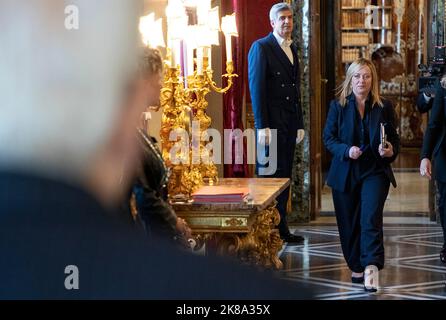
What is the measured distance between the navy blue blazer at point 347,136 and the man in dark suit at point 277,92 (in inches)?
44.0

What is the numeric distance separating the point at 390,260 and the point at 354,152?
55.8 inches

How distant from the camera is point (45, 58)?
140 cm

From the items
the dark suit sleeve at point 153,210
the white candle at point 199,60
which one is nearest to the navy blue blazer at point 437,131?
the white candle at point 199,60

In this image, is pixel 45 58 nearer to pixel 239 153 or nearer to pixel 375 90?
pixel 375 90

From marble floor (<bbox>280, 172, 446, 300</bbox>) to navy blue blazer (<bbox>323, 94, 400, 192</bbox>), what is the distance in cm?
57

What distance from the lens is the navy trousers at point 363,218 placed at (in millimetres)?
4855

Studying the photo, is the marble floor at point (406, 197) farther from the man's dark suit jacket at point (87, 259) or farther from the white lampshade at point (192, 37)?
the man's dark suit jacket at point (87, 259)

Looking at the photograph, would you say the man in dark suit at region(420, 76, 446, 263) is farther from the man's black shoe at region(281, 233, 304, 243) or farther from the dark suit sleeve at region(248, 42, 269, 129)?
the man's black shoe at region(281, 233, 304, 243)

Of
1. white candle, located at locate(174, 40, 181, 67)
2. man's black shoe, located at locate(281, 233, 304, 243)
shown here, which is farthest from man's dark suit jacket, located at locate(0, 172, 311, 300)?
man's black shoe, located at locate(281, 233, 304, 243)

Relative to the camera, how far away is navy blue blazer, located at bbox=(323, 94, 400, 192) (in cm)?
490

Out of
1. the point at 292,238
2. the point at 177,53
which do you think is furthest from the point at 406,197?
the point at 177,53

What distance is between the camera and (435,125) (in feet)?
17.2

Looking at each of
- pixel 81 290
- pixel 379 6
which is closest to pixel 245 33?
pixel 81 290

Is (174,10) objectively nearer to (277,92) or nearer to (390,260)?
(277,92)
